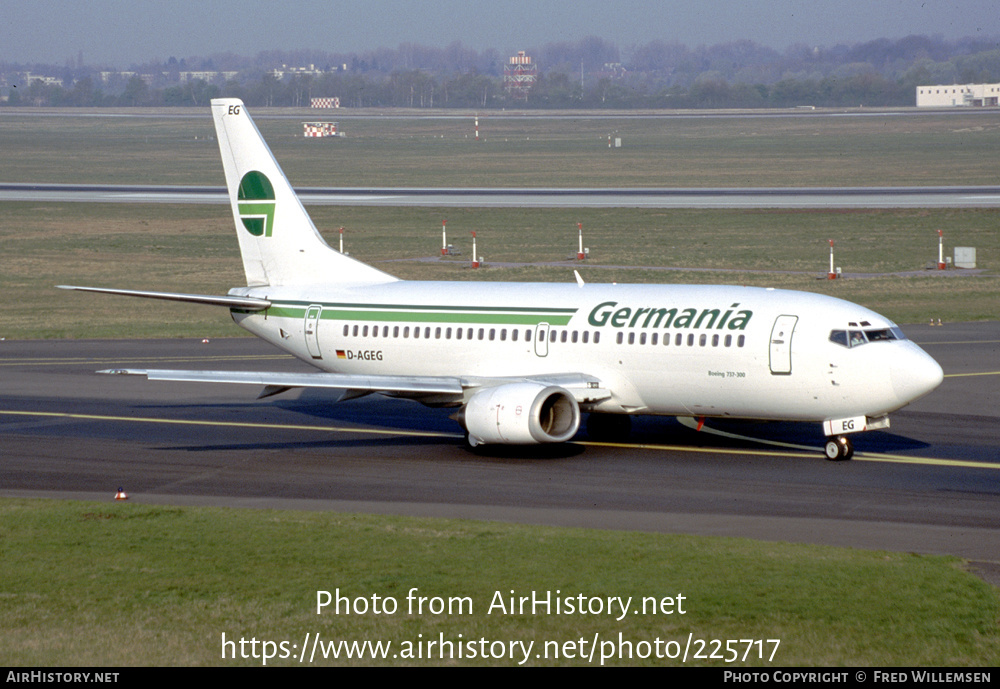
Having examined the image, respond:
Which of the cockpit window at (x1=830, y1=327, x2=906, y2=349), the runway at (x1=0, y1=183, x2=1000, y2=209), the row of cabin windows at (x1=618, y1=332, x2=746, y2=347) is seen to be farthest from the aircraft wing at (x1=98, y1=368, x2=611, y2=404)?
the runway at (x1=0, y1=183, x2=1000, y2=209)

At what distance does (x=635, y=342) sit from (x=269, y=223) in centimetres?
1317

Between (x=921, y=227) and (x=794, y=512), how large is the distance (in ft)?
222

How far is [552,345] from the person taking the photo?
3550cm

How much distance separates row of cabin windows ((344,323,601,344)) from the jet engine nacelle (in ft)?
7.08

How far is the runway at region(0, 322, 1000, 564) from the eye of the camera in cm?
2731

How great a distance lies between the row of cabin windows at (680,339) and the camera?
1294 inches

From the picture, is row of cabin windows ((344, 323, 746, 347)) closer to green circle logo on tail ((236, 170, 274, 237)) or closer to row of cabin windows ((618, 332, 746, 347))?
row of cabin windows ((618, 332, 746, 347))

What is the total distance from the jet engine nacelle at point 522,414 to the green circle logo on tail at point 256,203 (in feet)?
35.5

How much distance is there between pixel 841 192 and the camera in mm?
118125

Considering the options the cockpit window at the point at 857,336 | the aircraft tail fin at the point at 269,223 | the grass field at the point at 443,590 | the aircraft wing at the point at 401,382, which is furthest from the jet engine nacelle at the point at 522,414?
the aircraft tail fin at the point at 269,223

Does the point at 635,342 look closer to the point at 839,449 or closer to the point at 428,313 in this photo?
the point at 839,449

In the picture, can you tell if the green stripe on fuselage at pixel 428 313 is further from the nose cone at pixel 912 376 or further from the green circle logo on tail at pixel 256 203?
the nose cone at pixel 912 376

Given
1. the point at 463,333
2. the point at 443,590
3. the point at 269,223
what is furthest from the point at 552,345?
the point at 443,590
